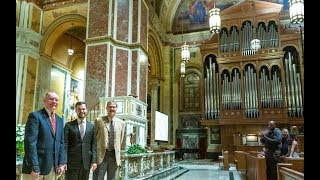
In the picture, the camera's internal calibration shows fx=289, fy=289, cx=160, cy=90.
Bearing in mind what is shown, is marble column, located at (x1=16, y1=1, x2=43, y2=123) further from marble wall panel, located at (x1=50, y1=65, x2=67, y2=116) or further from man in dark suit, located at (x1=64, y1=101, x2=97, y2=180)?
man in dark suit, located at (x1=64, y1=101, x2=97, y2=180)

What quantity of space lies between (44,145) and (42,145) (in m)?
0.02

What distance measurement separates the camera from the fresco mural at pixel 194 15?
1872 centimetres

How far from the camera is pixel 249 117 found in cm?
1473

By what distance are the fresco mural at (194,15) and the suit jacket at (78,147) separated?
52.9 feet

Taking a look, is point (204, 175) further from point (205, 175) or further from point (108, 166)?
point (108, 166)

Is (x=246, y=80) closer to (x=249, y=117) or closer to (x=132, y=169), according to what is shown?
(x=249, y=117)

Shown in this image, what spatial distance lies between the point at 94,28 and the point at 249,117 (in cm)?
872

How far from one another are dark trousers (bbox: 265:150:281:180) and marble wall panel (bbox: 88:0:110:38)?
319 inches

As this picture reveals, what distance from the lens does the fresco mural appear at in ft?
61.4

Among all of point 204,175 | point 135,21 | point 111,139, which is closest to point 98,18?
point 135,21

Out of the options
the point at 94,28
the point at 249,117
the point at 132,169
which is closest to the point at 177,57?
the point at 249,117

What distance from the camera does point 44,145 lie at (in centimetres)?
306

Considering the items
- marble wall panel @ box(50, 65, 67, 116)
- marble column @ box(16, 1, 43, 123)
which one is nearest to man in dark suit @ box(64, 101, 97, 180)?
marble column @ box(16, 1, 43, 123)

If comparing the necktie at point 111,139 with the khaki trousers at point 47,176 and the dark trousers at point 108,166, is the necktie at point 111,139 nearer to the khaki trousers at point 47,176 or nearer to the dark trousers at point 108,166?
the dark trousers at point 108,166
